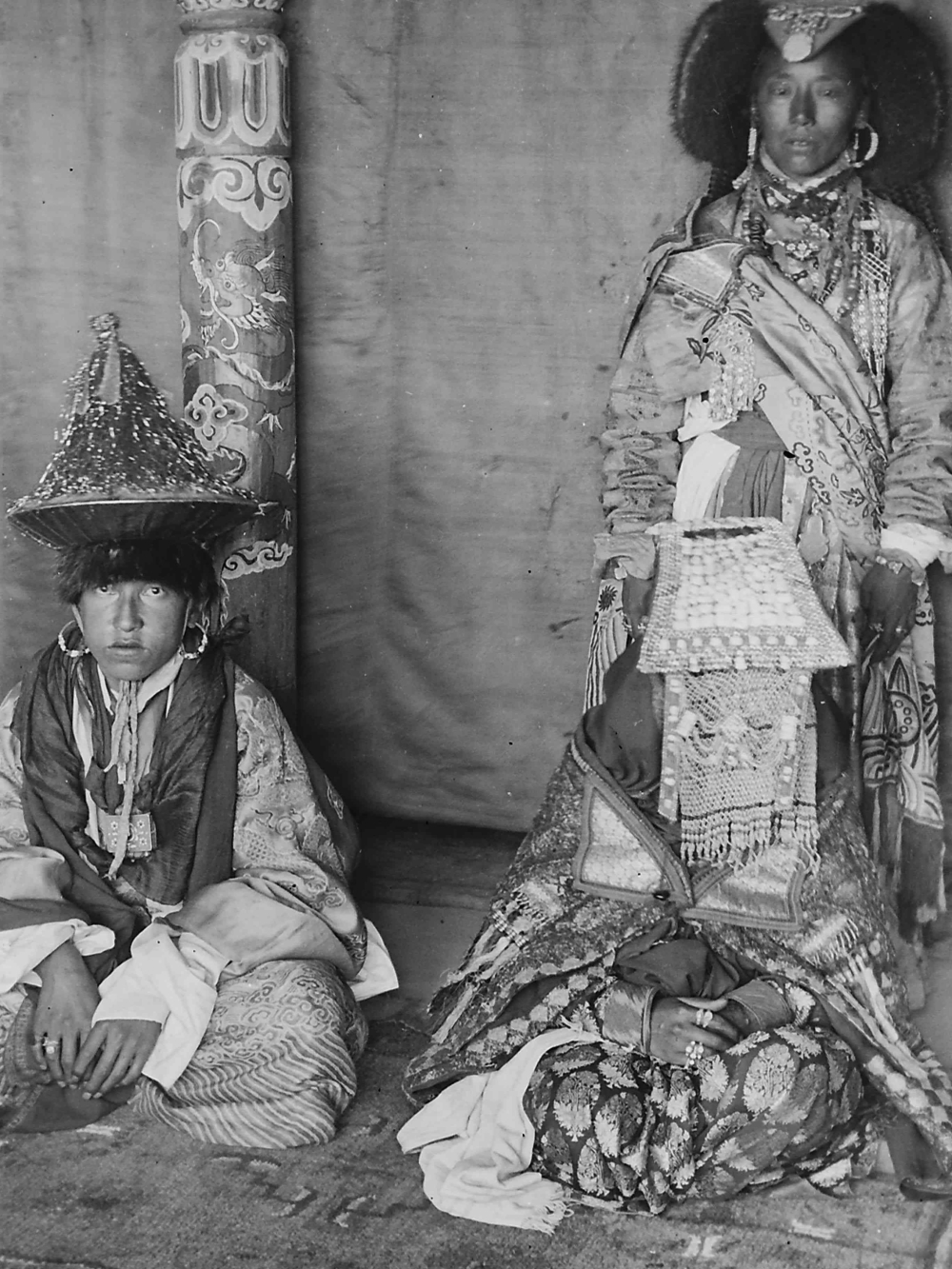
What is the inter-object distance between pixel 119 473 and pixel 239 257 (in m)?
1.04

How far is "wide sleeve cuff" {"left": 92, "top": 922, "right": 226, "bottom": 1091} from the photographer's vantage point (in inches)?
138

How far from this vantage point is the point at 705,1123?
311 cm

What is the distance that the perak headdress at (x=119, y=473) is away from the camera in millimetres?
3621

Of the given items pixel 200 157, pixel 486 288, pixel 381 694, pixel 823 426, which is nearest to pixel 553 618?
pixel 381 694

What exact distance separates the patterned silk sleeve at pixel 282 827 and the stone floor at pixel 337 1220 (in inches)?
18.3

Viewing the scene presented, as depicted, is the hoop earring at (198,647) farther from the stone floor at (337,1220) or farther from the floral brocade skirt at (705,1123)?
the floral brocade skirt at (705,1123)

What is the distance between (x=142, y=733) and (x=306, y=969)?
62 centimetres


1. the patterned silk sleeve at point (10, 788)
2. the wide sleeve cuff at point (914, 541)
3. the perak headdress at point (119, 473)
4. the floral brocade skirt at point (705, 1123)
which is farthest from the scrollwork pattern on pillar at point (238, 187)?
the floral brocade skirt at point (705, 1123)

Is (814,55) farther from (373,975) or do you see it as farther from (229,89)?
(373,975)

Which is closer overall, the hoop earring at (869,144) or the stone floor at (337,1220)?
the stone floor at (337,1220)

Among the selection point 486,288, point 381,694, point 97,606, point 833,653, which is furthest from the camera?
point 381,694

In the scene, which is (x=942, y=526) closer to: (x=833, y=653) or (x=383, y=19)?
(x=833, y=653)

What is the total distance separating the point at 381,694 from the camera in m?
5.10

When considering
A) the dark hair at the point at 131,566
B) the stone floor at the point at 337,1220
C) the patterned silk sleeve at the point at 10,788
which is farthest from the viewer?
the patterned silk sleeve at the point at 10,788
